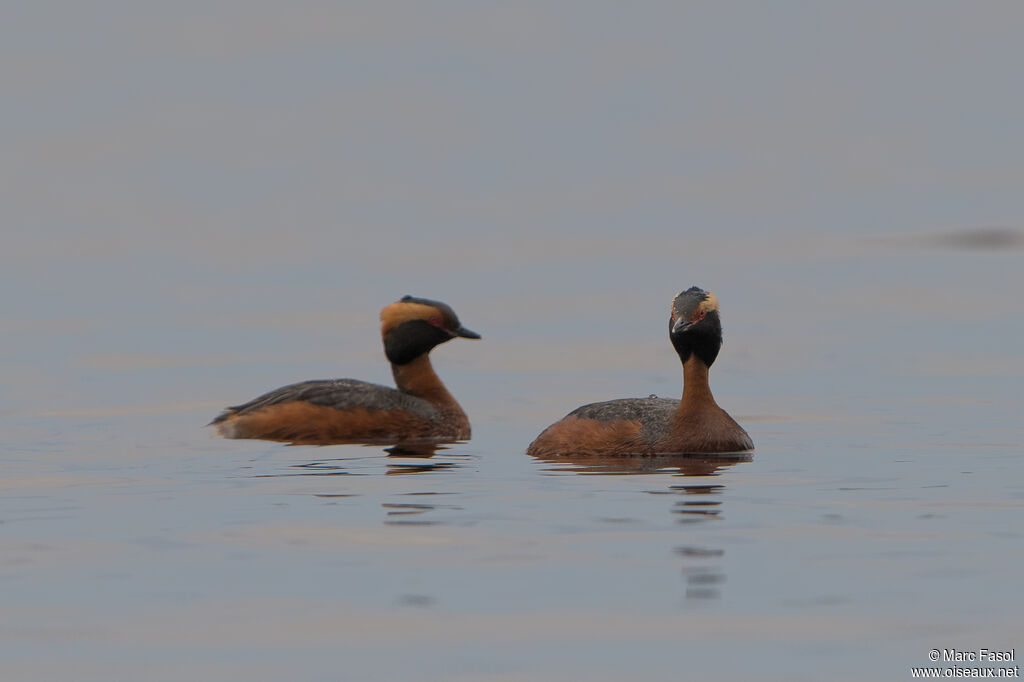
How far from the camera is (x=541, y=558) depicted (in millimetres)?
13688

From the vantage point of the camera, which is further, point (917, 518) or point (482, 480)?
point (482, 480)

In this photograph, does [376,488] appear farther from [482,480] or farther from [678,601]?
[678,601]

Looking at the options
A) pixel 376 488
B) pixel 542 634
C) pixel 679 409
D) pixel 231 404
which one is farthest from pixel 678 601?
pixel 231 404

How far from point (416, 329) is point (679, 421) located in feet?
19.0

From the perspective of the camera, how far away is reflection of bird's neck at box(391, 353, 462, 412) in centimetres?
2370

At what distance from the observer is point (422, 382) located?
78.9 ft

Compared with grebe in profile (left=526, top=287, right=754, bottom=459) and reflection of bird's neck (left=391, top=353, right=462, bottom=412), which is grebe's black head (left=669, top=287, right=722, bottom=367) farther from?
reflection of bird's neck (left=391, top=353, right=462, bottom=412)

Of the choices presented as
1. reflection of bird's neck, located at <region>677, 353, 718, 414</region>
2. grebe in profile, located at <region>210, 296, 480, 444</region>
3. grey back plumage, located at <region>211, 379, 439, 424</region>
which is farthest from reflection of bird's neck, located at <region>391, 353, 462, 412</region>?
reflection of bird's neck, located at <region>677, 353, 718, 414</region>

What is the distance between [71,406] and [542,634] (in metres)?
15.9

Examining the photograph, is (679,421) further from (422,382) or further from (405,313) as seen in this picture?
(405,313)

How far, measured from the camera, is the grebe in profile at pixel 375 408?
22.5 meters

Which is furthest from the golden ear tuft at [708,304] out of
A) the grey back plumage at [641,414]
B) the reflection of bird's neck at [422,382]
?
the reflection of bird's neck at [422,382]

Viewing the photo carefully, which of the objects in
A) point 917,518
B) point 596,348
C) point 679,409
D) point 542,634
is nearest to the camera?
point 542,634

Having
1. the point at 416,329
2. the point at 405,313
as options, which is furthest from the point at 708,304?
the point at 405,313
